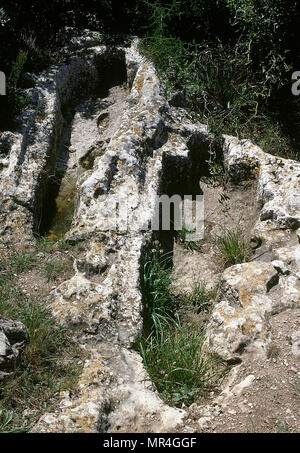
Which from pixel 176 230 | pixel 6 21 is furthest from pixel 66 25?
pixel 176 230

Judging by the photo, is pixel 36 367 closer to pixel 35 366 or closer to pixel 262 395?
pixel 35 366

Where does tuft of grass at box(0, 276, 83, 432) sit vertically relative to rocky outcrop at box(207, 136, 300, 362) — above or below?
below

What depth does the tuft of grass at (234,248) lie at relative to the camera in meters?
4.95

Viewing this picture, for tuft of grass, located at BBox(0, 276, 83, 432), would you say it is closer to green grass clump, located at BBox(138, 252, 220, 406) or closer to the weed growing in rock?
the weed growing in rock

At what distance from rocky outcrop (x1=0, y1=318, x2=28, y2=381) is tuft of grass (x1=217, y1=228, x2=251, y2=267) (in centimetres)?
248

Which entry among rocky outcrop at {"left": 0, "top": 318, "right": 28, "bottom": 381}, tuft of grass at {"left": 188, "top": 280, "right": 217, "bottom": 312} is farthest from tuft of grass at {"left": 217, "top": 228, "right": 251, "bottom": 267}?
rocky outcrop at {"left": 0, "top": 318, "right": 28, "bottom": 381}

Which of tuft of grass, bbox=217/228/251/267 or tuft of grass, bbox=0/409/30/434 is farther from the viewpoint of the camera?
tuft of grass, bbox=217/228/251/267

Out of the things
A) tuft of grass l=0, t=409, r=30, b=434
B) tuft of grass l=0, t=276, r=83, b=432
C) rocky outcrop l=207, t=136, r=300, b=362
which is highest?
rocky outcrop l=207, t=136, r=300, b=362

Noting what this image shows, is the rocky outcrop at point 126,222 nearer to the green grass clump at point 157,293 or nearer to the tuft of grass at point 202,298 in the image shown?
the green grass clump at point 157,293

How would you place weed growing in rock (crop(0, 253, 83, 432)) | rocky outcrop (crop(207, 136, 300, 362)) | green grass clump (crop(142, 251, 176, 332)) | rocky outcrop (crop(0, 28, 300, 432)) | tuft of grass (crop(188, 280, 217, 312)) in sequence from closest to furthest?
1. weed growing in rock (crop(0, 253, 83, 432))
2. rocky outcrop (crop(0, 28, 300, 432))
3. rocky outcrop (crop(207, 136, 300, 362))
4. green grass clump (crop(142, 251, 176, 332))
5. tuft of grass (crop(188, 280, 217, 312))

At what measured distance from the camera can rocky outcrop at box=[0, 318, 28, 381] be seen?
3.30 meters

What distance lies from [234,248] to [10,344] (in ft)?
8.86

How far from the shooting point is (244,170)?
5777 mm
